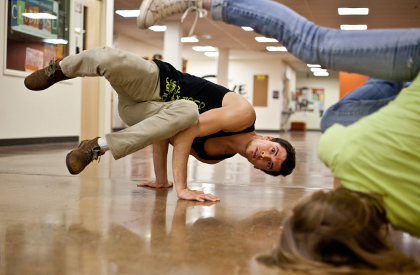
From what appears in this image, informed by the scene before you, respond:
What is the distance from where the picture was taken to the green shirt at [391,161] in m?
1.39

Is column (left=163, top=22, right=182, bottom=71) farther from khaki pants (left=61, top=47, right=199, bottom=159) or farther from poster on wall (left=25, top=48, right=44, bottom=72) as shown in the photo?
khaki pants (left=61, top=47, right=199, bottom=159)

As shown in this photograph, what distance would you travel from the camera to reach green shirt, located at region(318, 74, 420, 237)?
54.8 inches

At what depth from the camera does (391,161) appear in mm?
1405

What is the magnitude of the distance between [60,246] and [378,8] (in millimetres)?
8878

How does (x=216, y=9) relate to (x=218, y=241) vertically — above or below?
above

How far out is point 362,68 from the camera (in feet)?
5.28

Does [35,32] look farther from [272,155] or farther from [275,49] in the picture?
[275,49]

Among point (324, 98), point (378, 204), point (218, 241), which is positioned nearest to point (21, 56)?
point (218, 241)

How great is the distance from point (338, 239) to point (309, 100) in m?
23.5

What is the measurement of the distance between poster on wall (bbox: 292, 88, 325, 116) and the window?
18666 mm

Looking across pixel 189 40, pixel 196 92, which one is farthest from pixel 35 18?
pixel 189 40

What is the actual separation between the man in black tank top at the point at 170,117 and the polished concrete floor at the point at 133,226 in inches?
8.7

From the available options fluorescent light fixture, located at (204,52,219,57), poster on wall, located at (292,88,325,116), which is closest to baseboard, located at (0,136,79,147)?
fluorescent light fixture, located at (204,52,219,57)

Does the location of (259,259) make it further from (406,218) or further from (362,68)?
(362,68)
